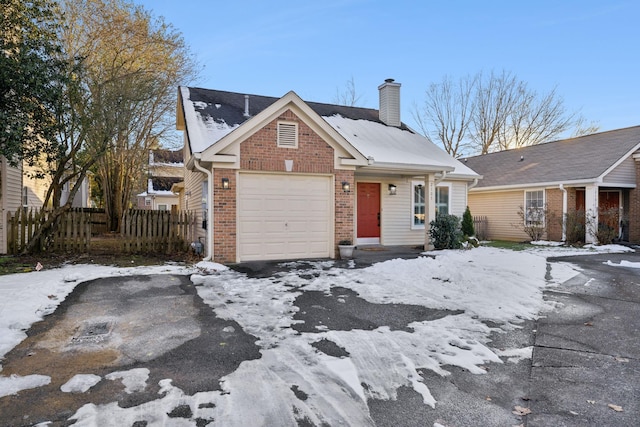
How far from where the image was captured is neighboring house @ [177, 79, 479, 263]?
9.25 m

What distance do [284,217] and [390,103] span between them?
8.38 metres

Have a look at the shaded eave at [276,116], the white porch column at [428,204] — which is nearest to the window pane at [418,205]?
the white porch column at [428,204]

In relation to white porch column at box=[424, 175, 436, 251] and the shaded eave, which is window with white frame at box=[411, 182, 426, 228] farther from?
the shaded eave

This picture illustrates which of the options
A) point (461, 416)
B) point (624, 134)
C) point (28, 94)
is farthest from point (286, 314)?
point (624, 134)

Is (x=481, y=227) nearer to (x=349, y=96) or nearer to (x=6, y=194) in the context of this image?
(x=349, y=96)

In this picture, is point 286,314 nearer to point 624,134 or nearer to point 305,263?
point 305,263

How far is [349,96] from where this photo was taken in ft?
104

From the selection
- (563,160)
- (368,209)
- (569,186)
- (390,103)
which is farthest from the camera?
(563,160)

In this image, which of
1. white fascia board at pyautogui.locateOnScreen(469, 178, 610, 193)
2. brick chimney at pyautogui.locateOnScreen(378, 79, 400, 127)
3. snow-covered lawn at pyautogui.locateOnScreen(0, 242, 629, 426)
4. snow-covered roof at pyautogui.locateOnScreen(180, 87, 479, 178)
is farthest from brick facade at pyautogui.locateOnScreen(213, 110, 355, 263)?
white fascia board at pyautogui.locateOnScreen(469, 178, 610, 193)

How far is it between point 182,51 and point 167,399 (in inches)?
796

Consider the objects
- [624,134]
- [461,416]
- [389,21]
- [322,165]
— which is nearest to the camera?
[461,416]

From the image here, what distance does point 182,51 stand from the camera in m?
19.7

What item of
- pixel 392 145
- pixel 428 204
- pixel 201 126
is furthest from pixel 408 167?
pixel 201 126

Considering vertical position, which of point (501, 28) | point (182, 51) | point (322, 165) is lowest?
point (322, 165)
